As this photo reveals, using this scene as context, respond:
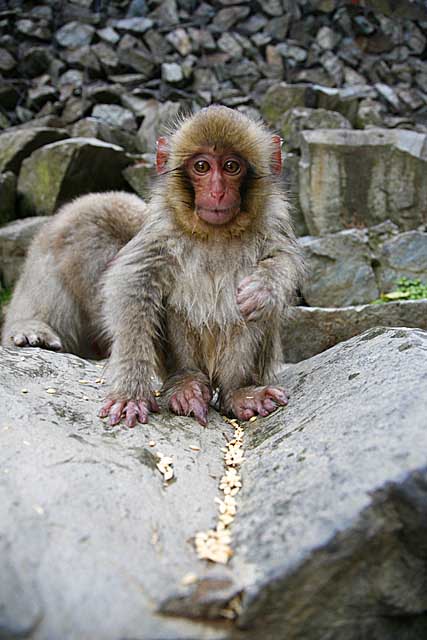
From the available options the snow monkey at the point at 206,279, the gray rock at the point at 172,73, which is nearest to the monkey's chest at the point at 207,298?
the snow monkey at the point at 206,279

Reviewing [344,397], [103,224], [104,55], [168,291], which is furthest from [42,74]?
[344,397]

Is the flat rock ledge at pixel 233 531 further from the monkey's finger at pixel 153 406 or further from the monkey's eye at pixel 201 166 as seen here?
the monkey's eye at pixel 201 166

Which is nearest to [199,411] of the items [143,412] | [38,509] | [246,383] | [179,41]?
[143,412]

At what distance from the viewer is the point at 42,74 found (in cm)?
1268

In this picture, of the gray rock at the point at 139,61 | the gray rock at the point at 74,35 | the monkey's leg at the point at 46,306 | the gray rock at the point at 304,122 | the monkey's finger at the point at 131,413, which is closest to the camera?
the monkey's finger at the point at 131,413

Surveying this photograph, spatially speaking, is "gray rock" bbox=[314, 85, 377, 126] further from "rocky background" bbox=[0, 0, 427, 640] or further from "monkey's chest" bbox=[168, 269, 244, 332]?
"monkey's chest" bbox=[168, 269, 244, 332]

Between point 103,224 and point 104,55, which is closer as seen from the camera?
point 103,224

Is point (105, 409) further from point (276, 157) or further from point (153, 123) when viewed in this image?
→ point (153, 123)

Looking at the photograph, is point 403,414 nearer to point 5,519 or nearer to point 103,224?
point 5,519

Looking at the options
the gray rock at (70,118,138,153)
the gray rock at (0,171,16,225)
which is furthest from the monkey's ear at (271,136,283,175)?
the gray rock at (70,118,138,153)

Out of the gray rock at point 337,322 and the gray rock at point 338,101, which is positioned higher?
the gray rock at point 338,101

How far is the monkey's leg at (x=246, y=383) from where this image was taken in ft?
10.6

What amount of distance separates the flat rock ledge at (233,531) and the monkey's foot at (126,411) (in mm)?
170

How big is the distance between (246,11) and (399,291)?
30.9 ft
